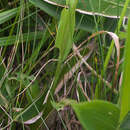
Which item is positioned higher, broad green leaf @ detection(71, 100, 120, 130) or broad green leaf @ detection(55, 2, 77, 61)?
broad green leaf @ detection(55, 2, 77, 61)

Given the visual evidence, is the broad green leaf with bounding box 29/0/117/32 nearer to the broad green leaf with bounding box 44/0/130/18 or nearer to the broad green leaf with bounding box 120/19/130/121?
the broad green leaf with bounding box 44/0/130/18

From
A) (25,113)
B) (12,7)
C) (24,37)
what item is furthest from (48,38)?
(25,113)

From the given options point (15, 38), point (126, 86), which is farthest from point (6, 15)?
point (126, 86)

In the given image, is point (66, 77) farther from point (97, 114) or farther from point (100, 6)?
point (97, 114)

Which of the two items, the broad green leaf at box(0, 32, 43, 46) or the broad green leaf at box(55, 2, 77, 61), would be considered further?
the broad green leaf at box(0, 32, 43, 46)

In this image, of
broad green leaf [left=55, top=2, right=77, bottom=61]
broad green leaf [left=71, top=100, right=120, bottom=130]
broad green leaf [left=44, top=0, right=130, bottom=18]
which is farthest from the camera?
broad green leaf [left=44, top=0, right=130, bottom=18]

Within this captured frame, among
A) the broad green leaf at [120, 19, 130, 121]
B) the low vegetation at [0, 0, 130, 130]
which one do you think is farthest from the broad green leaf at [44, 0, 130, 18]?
the broad green leaf at [120, 19, 130, 121]

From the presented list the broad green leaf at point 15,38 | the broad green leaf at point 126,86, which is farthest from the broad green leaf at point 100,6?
the broad green leaf at point 126,86

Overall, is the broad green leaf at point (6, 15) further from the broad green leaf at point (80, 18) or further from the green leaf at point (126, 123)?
the green leaf at point (126, 123)

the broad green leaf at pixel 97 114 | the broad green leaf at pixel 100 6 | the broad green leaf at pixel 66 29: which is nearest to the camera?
the broad green leaf at pixel 97 114
